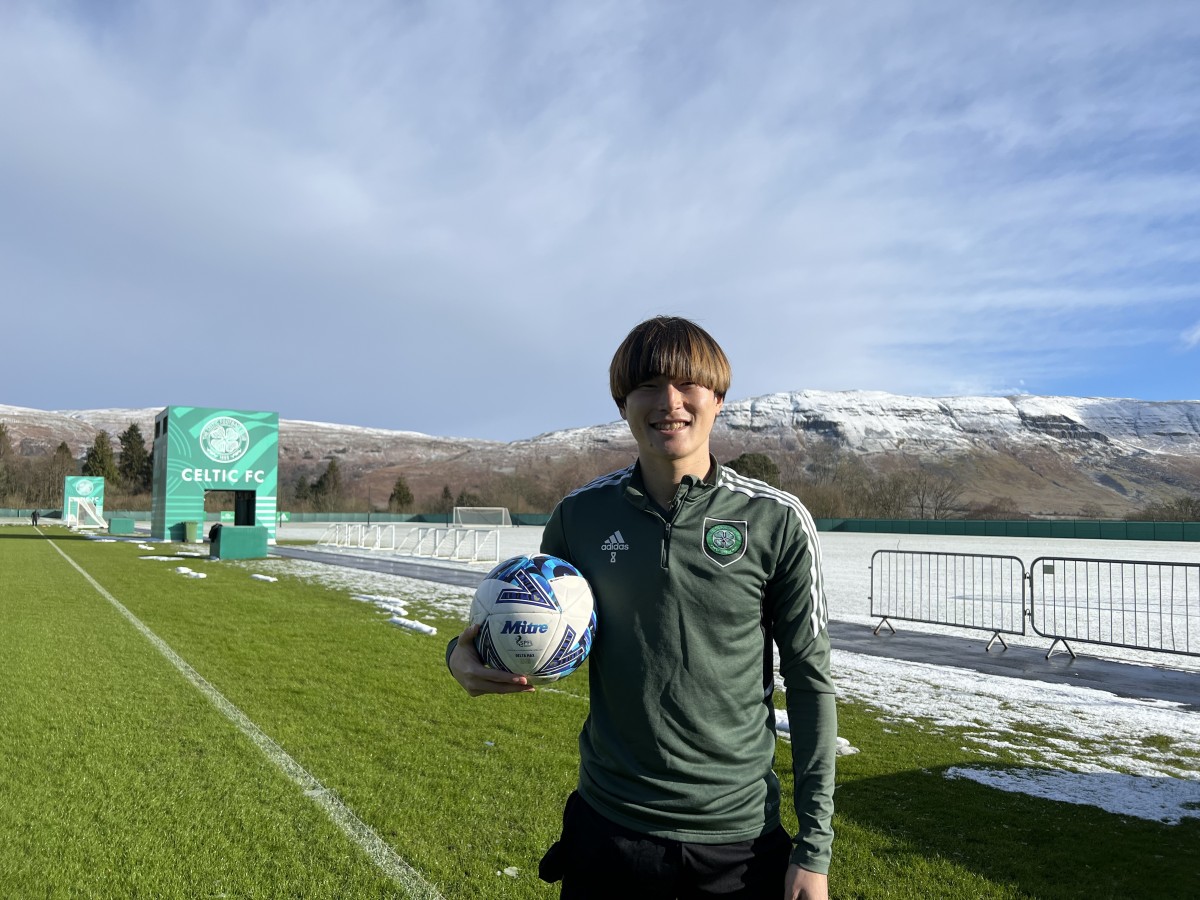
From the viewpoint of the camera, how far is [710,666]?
186 cm

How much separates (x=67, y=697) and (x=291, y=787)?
3.72m

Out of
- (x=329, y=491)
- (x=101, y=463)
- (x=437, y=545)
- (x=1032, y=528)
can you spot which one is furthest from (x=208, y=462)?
(x=101, y=463)

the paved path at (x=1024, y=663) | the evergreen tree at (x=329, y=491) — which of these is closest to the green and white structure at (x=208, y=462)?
the paved path at (x=1024, y=663)

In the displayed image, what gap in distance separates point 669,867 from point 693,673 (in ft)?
1.40

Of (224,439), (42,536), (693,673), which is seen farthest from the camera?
(42,536)

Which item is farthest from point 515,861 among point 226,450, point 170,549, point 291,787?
point 226,450

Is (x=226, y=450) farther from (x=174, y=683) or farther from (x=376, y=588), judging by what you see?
(x=174, y=683)

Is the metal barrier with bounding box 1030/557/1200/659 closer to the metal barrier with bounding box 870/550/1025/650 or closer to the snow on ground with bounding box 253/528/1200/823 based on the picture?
the metal barrier with bounding box 870/550/1025/650

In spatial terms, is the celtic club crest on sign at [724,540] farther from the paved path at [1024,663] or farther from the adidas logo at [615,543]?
the paved path at [1024,663]

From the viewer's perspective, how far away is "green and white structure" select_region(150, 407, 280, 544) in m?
36.5

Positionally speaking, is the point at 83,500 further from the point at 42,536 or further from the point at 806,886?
the point at 806,886

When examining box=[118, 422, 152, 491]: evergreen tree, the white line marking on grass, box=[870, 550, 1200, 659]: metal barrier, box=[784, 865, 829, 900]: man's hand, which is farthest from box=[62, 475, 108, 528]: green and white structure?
box=[118, 422, 152, 491]: evergreen tree

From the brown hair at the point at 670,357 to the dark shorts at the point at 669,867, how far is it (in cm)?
106

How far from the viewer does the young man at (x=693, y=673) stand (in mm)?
1811
